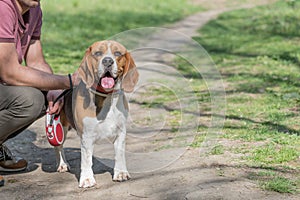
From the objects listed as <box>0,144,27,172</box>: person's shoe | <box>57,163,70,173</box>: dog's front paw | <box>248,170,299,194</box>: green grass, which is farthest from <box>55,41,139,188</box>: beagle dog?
<box>248,170,299,194</box>: green grass

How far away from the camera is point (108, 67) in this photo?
3820 mm

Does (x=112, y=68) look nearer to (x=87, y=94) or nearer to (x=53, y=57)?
(x=87, y=94)

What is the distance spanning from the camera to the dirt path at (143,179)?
151 inches

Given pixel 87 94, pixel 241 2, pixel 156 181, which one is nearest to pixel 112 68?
pixel 87 94

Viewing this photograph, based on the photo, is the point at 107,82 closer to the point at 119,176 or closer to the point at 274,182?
the point at 119,176

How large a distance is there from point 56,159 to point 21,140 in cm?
88

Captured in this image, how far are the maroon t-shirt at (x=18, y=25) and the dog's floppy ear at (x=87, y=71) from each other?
581 mm

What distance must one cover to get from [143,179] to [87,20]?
12345 mm

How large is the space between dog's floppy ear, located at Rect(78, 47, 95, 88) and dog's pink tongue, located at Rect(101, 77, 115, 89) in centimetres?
8

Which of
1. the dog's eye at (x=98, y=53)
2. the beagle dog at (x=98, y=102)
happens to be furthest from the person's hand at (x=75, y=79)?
the dog's eye at (x=98, y=53)

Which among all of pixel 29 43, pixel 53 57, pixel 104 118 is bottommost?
pixel 53 57

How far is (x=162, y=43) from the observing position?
38.3ft

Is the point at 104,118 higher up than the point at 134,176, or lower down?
higher up

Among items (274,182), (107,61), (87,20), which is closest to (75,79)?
(107,61)
